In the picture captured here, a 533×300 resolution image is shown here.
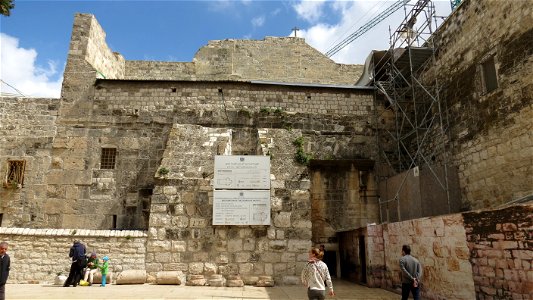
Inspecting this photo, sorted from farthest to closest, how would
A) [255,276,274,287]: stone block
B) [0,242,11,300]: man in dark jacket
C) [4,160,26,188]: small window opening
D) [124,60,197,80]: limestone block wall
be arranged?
[124,60,197,80]: limestone block wall < [4,160,26,188]: small window opening < [255,276,274,287]: stone block < [0,242,11,300]: man in dark jacket

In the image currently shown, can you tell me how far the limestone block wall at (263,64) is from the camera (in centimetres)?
1714

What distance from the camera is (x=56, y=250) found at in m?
8.82

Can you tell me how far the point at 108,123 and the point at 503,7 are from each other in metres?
10.6

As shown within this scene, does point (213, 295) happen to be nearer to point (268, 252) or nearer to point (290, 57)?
point (268, 252)

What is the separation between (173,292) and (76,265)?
2.30 m

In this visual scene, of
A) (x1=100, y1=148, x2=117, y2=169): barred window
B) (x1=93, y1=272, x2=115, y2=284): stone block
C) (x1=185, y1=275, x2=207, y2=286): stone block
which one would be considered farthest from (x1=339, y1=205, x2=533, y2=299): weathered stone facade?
(x1=100, y1=148, x2=117, y2=169): barred window

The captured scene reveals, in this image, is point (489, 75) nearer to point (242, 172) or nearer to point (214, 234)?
point (242, 172)

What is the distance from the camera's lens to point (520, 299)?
16.6 feet

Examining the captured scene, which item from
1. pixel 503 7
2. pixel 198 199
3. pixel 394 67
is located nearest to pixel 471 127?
pixel 503 7

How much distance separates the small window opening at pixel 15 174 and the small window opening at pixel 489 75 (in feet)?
40.2

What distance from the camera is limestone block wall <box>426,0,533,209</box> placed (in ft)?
24.6

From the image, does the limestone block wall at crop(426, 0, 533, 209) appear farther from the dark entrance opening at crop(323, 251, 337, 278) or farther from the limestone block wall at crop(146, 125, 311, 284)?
the limestone block wall at crop(146, 125, 311, 284)

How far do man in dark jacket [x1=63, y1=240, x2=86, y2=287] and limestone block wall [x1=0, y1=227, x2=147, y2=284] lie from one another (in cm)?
61

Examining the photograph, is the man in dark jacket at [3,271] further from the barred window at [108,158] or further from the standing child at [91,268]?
the barred window at [108,158]
